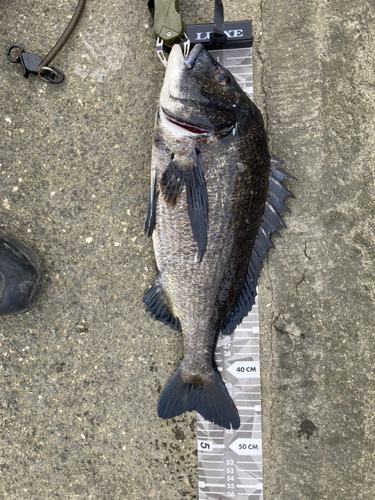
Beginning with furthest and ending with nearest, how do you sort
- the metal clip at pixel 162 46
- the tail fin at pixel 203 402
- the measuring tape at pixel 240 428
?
the measuring tape at pixel 240 428, the tail fin at pixel 203 402, the metal clip at pixel 162 46

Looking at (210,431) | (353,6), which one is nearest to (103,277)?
(210,431)

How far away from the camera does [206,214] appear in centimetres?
201

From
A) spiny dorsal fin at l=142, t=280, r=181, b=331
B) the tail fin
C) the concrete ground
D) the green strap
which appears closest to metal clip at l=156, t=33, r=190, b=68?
the green strap

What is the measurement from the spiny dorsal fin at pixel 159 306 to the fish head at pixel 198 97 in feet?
3.39

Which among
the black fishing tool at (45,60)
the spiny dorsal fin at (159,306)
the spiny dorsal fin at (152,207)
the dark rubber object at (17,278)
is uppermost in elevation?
the black fishing tool at (45,60)

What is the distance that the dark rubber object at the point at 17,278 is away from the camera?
2277mm

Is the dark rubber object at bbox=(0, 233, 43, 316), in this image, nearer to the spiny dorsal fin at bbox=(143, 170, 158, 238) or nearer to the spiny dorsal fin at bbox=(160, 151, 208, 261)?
the spiny dorsal fin at bbox=(143, 170, 158, 238)

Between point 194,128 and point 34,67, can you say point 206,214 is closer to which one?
point 194,128

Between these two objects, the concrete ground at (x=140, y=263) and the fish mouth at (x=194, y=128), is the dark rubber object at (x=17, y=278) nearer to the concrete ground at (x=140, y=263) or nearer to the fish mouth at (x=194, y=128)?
the concrete ground at (x=140, y=263)

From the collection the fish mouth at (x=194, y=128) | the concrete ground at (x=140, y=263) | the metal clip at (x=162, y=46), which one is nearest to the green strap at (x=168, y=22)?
the metal clip at (x=162, y=46)

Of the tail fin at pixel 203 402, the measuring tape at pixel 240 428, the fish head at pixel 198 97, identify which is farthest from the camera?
the measuring tape at pixel 240 428

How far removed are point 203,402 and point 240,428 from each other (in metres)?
0.41

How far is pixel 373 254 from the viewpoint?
7.91 feet

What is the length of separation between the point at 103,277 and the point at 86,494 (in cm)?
157
